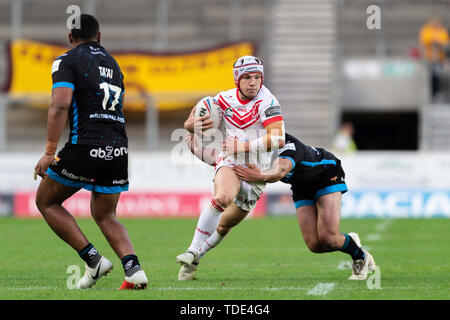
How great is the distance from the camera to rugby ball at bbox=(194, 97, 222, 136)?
25.6 ft

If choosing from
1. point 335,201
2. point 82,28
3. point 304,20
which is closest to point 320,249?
point 335,201

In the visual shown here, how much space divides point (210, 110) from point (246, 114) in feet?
1.08

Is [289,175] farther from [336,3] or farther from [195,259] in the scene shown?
[336,3]

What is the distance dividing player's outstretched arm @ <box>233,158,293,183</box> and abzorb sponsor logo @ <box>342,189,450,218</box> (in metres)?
12.2

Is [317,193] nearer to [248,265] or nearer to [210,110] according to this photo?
[210,110]

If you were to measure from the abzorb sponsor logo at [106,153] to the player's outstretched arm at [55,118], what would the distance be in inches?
12.2

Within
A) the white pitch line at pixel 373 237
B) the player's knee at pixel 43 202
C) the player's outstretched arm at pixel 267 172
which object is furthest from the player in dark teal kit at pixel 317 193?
the white pitch line at pixel 373 237

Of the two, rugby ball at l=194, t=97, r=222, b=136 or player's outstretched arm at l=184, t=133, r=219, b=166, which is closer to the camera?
rugby ball at l=194, t=97, r=222, b=136

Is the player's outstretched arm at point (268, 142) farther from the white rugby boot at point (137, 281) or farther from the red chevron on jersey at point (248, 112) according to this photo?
the white rugby boot at point (137, 281)

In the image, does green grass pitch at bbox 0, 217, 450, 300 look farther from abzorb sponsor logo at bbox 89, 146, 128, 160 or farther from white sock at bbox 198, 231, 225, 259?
abzorb sponsor logo at bbox 89, 146, 128, 160

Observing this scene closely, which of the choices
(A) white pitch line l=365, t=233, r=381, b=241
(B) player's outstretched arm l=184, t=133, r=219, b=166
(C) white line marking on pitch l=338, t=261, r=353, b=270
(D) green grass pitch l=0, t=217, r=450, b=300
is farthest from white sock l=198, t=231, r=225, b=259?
(A) white pitch line l=365, t=233, r=381, b=241

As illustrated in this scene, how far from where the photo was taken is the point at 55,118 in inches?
263

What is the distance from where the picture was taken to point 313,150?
811 centimetres

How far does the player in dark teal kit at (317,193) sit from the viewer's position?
7809 mm
